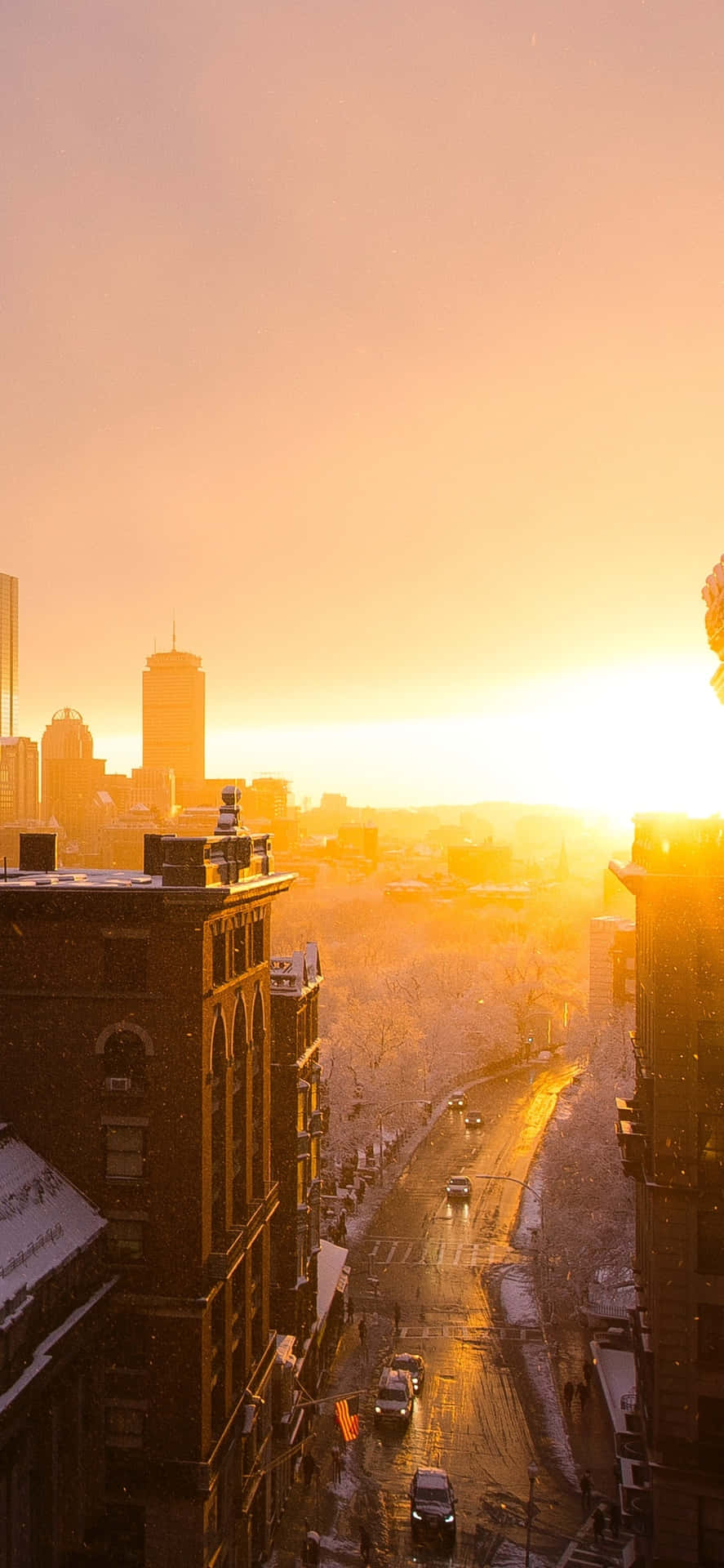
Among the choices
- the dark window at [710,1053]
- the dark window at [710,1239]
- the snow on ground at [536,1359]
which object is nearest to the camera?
the dark window at [710,1239]

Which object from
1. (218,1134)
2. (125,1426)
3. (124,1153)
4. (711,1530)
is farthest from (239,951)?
(711,1530)

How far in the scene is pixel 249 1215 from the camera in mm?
25438

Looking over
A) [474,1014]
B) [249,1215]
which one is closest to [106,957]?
[249,1215]

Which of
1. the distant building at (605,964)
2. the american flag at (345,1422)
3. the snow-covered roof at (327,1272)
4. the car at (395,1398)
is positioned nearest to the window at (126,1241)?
the american flag at (345,1422)

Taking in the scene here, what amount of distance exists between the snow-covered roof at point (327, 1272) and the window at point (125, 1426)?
16728 millimetres

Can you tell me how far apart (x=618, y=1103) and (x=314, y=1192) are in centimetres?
1113

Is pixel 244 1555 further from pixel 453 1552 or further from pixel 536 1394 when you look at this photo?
pixel 536 1394

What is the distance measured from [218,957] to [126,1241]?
5.76 m

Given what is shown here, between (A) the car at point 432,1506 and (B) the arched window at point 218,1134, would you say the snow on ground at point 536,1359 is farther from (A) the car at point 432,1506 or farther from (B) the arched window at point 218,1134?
(B) the arched window at point 218,1134

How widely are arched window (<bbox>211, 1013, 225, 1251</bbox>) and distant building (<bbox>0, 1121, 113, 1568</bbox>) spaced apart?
251cm

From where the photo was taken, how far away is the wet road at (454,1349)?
2841 centimetres

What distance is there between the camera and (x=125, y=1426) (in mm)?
20828

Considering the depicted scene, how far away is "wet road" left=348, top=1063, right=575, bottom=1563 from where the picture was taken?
2841cm

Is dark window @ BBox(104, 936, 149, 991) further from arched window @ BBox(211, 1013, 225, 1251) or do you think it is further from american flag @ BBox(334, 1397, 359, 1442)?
american flag @ BBox(334, 1397, 359, 1442)
